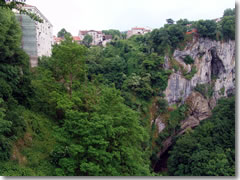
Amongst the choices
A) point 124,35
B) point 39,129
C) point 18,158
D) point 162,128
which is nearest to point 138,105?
point 162,128

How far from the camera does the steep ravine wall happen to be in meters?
21.2

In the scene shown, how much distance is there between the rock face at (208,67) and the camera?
21.4 metres

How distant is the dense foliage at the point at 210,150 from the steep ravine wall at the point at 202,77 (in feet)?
17.8

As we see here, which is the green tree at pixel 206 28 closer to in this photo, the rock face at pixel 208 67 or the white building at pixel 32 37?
the rock face at pixel 208 67

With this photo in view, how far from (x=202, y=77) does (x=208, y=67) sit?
1717 mm

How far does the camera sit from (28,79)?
10.2 meters

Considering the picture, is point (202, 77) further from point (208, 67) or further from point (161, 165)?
point (161, 165)

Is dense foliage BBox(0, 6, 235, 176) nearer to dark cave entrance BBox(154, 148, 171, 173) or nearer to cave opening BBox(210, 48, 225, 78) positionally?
dark cave entrance BBox(154, 148, 171, 173)

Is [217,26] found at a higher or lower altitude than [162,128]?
higher

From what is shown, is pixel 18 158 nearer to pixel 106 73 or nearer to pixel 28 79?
pixel 28 79

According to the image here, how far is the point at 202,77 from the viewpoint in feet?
75.0

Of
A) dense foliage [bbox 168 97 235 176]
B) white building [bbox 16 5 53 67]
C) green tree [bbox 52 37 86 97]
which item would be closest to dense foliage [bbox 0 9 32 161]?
green tree [bbox 52 37 86 97]

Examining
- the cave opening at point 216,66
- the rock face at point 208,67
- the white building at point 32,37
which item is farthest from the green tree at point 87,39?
the cave opening at point 216,66

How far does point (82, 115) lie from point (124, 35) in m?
26.4
